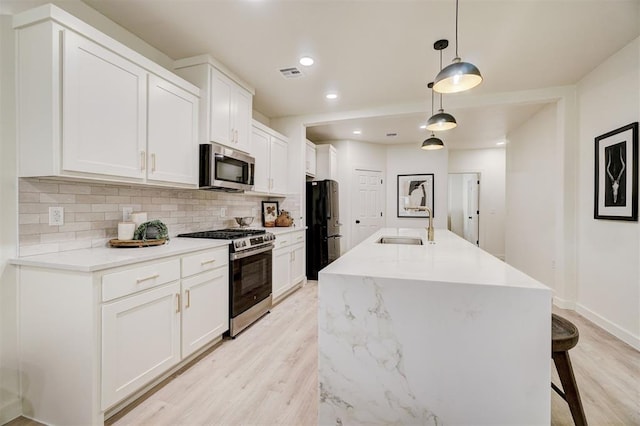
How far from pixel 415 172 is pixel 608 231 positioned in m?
4.06

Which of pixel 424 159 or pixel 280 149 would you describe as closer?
pixel 280 149

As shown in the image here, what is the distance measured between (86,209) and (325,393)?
1925 millimetres

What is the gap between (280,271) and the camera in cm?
358

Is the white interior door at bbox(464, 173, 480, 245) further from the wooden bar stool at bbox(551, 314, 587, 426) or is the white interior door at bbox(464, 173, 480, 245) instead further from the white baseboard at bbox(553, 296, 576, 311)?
the wooden bar stool at bbox(551, 314, 587, 426)

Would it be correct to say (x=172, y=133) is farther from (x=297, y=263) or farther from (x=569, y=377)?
(x=569, y=377)

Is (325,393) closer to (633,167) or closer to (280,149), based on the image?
(633,167)

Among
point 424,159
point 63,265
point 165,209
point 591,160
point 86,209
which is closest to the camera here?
point 63,265

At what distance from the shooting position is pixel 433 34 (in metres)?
2.37

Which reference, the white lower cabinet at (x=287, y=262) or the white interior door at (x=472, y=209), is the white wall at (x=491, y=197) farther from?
the white lower cabinet at (x=287, y=262)

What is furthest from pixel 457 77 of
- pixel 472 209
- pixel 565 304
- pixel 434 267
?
pixel 472 209

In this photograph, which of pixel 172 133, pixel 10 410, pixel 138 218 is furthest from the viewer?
pixel 172 133

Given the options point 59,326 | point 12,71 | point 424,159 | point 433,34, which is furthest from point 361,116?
point 59,326

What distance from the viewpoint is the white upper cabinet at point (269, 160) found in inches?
143

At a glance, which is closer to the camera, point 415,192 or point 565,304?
point 565,304
